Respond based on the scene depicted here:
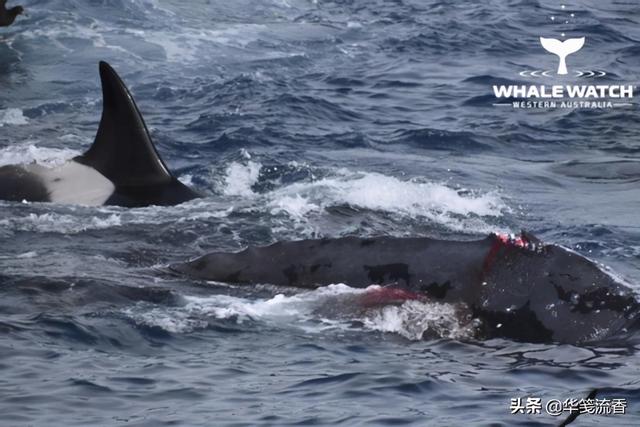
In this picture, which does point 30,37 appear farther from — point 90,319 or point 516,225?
point 90,319


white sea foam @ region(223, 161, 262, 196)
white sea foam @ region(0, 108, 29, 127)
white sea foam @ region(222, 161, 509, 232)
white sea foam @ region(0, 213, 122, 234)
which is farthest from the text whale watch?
white sea foam @ region(0, 108, 29, 127)

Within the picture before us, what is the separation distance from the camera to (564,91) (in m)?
23.5

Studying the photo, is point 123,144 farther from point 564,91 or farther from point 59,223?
point 564,91

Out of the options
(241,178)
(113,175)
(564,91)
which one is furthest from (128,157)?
Result: (564,91)

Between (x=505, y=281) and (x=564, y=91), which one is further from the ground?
(x=564, y=91)

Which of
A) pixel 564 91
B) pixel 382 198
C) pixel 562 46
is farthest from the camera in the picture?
pixel 562 46

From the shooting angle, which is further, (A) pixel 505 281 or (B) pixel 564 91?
(B) pixel 564 91

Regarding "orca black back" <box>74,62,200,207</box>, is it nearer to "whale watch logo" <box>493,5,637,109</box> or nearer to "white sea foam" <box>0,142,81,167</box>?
"white sea foam" <box>0,142,81,167</box>

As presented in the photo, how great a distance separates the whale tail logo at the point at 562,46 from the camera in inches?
1063

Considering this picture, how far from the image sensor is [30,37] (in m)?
28.2

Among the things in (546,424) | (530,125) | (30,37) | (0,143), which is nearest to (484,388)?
(546,424)

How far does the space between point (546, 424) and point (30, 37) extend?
73.8 ft

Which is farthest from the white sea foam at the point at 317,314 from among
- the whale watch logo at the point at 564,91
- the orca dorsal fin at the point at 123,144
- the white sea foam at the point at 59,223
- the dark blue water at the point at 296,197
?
the whale watch logo at the point at 564,91

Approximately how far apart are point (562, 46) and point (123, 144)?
15855 millimetres
